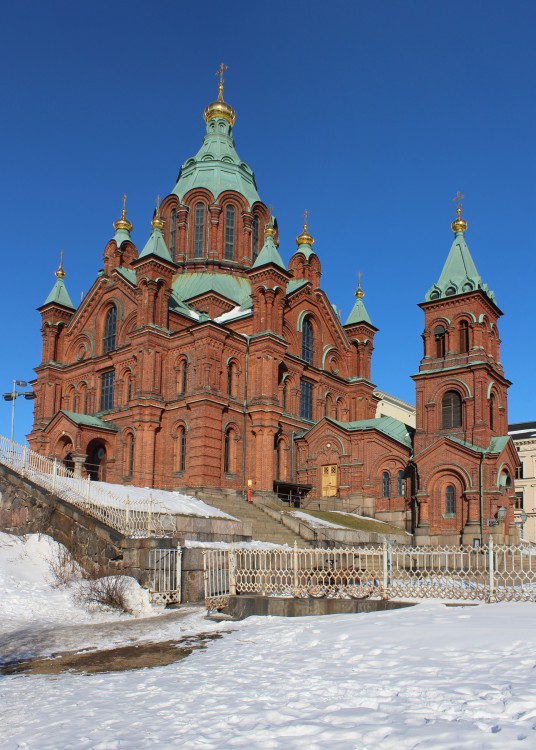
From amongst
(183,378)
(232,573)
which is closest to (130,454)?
(183,378)

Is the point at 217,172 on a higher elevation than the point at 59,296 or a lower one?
higher

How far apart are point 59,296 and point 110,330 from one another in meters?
6.09

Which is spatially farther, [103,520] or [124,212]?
[124,212]

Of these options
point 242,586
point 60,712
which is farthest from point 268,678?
Result: point 242,586

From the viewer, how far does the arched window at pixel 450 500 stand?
121 feet

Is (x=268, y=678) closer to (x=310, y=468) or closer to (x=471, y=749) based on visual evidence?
(x=471, y=749)

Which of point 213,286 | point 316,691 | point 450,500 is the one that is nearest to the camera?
point 316,691

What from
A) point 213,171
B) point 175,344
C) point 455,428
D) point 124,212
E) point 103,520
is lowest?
point 103,520

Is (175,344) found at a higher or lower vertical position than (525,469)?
higher

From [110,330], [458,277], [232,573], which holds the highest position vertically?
[458,277]

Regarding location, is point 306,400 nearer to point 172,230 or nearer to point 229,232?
point 229,232

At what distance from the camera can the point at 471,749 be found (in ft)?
19.3

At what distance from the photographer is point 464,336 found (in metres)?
40.2

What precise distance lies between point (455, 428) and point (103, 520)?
2387 centimetres
